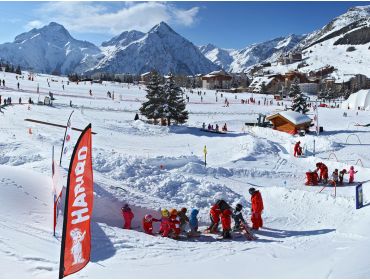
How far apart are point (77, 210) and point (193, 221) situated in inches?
280

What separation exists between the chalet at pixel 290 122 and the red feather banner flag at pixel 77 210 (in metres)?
→ 32.2

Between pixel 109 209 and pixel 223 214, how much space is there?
3.95 metres

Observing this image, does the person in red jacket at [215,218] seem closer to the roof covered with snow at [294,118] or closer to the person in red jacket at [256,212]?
the person in red jacket at [256,212]

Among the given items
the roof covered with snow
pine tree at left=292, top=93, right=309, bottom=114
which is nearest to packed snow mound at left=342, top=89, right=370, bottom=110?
pine tree at left=292, top=93, right=309, bottom=114

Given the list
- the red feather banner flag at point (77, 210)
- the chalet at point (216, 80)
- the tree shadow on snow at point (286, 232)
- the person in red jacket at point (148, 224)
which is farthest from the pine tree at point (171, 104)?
the chalet at point (216, 80)

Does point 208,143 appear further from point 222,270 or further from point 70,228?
point 70,228

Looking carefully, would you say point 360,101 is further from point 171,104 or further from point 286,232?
point 286,232

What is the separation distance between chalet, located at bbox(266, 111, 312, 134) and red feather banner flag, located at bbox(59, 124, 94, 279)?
32.2 meters

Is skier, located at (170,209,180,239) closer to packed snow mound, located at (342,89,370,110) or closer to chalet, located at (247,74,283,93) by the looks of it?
packed snow mound, located at (342,89,370,110)

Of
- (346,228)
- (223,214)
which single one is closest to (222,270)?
(223,214)

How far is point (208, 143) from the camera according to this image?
102 feet

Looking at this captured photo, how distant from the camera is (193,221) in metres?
12.8

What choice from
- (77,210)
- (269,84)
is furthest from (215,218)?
(269,84)

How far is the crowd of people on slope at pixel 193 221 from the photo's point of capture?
41.0ft
